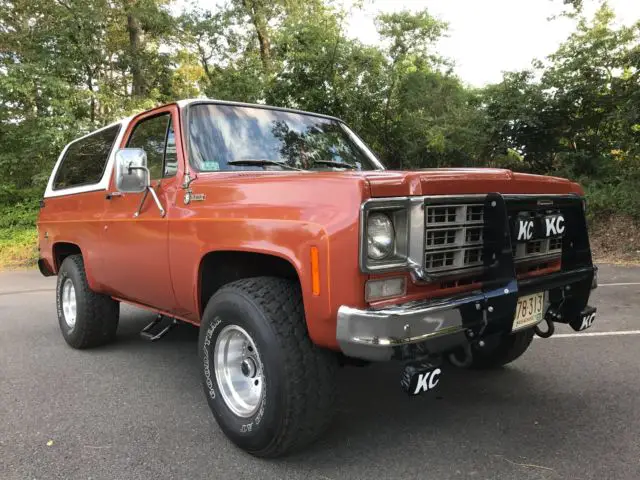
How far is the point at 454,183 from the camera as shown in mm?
2527

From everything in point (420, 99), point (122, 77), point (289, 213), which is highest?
point (122, 77)

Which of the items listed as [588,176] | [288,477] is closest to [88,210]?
[288,477]

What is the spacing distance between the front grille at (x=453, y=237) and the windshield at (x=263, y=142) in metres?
1.38

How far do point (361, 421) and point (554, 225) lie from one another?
162 cm

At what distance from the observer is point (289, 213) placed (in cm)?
254

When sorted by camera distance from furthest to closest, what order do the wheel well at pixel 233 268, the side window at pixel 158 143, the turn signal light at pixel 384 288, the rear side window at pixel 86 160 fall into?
the rear side window at pixel 86 160 < the side window at pixel 158 143 < the wheel well at pixel 233 268 < the turn signal light at pixel 384 288

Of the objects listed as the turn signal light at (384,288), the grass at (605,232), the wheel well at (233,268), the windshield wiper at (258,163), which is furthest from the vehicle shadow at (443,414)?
the grass at (605,232)

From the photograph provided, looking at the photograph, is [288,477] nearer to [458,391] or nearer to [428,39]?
[458,391]

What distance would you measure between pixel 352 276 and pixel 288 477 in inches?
43.1

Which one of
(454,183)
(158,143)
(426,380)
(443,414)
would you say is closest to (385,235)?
(454,183)

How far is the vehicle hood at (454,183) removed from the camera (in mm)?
2352

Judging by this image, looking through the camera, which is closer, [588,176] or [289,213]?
[289,213]

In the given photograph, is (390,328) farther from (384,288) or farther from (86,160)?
(86,160)

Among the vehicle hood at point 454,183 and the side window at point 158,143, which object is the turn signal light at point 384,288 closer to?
the vehicle hood at point 454,183
